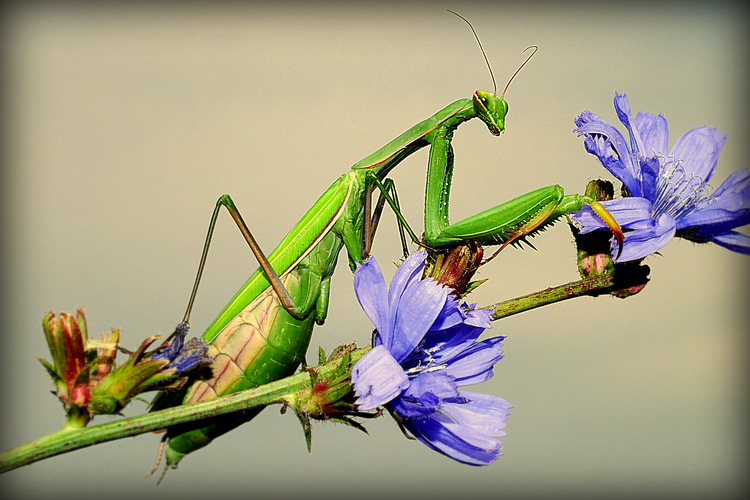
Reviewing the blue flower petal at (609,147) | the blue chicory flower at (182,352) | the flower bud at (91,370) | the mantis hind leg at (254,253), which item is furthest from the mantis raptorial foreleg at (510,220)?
the flower bud at (91,370)

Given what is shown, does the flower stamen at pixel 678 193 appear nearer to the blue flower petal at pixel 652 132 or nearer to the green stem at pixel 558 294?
the blue flower petal at pixel 652 132

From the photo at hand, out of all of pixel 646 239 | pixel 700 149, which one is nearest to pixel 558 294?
pixel 646 239

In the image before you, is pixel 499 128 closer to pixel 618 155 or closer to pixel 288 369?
pixel 618 155

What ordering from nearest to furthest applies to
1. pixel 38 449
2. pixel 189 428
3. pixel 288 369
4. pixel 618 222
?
pixel 38 449 → pixel 618 222 → pixel 189 428 → pixel 288 369

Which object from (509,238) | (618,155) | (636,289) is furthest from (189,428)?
(618,155)

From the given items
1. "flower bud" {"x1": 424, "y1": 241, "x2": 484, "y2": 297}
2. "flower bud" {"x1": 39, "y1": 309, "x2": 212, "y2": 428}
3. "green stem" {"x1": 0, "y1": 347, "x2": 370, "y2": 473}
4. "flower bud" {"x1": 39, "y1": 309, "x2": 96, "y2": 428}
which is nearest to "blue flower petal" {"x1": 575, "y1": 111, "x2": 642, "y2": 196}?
"flower bud" {"x1": 424, "y1": 241, "x2": 484, "y2": 297}

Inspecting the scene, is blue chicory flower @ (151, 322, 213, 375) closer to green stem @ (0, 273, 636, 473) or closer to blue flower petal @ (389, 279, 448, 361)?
green stem @ (0, 273, 636, 473)
